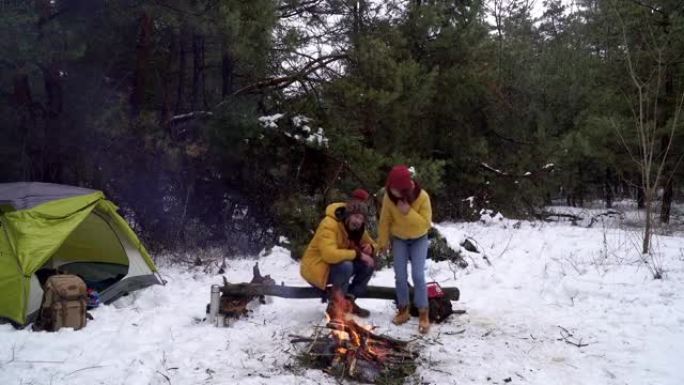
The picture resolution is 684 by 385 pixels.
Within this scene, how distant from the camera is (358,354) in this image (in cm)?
434

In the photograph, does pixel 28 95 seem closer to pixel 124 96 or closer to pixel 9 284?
pixel 124 96

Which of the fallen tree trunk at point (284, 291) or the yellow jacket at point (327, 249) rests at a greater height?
the yellow jacket at point (327, 249)

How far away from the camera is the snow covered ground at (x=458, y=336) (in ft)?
13.7

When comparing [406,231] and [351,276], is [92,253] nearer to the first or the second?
[351,276]

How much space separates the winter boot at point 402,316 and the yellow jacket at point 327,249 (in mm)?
775

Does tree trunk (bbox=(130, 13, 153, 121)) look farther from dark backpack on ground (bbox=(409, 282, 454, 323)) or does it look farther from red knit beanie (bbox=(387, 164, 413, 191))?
dark backpack on ground (bbox=(409, 282, 454, 323))

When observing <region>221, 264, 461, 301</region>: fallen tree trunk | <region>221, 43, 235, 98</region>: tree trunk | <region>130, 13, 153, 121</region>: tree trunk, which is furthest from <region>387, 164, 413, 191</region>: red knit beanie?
<region>221, 43, 235, 98</region>: tree trunk

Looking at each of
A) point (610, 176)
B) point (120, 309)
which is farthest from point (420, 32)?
point (610, 176)

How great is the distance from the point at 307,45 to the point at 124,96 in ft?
13.4

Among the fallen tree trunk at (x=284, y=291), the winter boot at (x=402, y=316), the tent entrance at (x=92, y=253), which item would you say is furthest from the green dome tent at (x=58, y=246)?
the winter boot at (x=402, y=316)

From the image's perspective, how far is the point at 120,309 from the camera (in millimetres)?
5871

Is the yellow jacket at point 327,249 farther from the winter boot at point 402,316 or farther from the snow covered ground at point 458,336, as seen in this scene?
the winter boot at point 402,316

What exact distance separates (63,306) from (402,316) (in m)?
3.25

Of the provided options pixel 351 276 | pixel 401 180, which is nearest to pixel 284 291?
pixel 351 276
